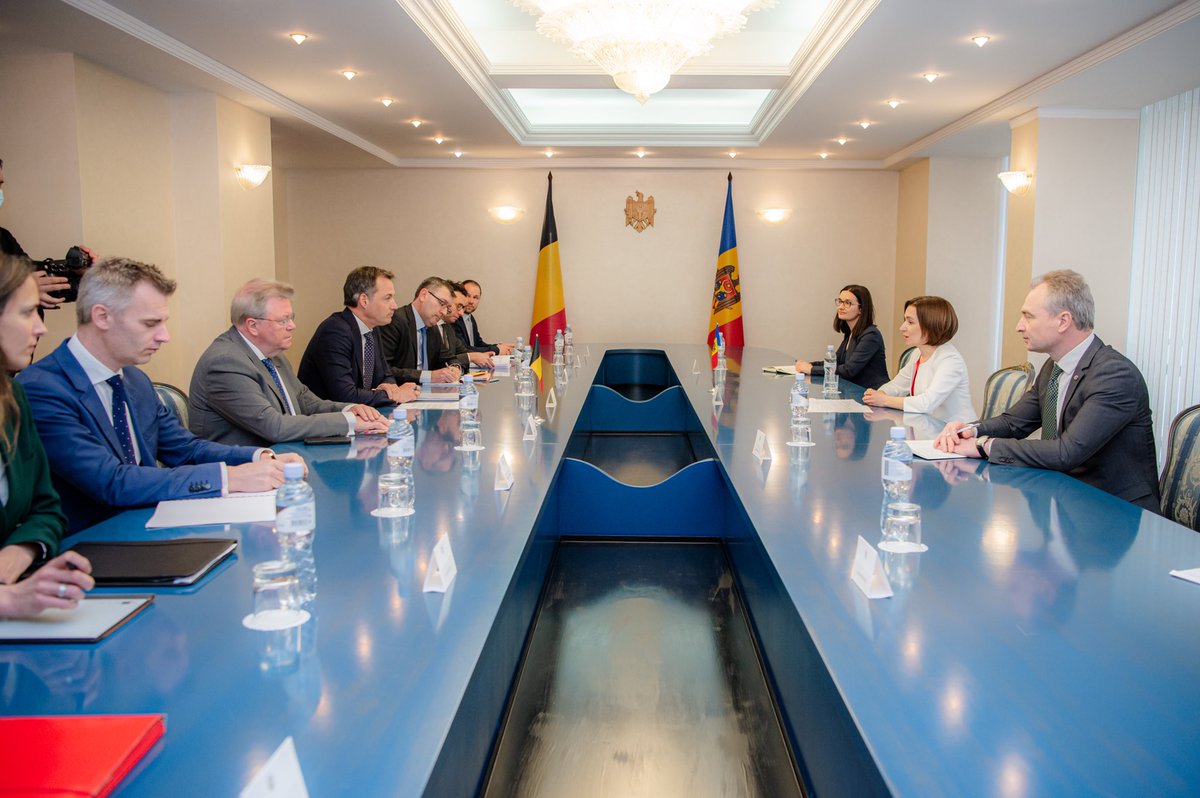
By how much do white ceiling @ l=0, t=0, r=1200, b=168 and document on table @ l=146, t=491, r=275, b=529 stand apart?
10.1ft

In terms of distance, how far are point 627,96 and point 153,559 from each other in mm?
7398

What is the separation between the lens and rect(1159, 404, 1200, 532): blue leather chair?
249 centimetres

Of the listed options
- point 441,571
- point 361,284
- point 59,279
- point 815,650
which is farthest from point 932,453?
point 59,279

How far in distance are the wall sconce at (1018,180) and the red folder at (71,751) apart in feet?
22.3

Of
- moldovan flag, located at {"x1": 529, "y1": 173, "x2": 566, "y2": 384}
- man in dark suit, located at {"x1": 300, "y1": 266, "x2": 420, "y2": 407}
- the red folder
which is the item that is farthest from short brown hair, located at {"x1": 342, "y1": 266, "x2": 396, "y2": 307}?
moldovan flag, located at {"x1": 529, "y1": 173, "x2": 566, "y2": 384}

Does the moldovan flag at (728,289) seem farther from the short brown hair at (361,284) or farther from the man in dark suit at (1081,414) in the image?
the man in dark suit at (1081,414)

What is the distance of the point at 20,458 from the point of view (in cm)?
174

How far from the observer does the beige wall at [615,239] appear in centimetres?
955

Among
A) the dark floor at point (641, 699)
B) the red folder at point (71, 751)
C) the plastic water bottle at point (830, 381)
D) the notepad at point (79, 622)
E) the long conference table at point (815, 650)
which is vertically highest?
the plastic water bottle at point (830, 381)

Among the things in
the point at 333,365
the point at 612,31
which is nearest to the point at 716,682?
the point at 333,365

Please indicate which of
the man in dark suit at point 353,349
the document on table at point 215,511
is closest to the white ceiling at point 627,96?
the man in dark suit at point 353,349

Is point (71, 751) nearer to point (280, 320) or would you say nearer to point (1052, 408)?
point (280, 320)

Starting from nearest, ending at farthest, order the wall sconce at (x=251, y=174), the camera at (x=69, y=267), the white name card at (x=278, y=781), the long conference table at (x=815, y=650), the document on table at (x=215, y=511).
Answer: the white name card at (x=278, y=781) < the long conference table at (x=815, y=650) < the document on table at (x=215, y=511) < the camera at (x=69, y=267) < the wall sconce at (x=251, y=174)

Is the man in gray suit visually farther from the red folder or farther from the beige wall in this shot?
the beige wall
